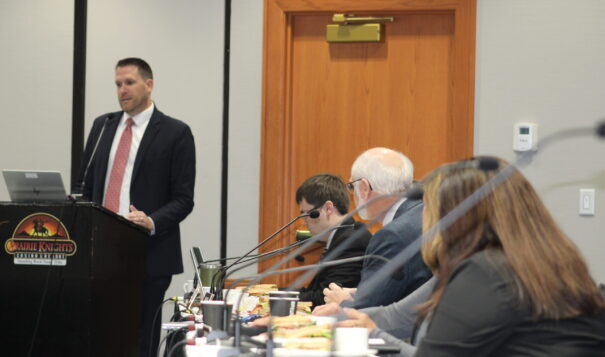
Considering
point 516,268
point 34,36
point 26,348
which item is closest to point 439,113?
point 34,36

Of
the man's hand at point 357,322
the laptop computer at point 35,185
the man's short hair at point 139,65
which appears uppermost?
the man's short hair at point 139,65

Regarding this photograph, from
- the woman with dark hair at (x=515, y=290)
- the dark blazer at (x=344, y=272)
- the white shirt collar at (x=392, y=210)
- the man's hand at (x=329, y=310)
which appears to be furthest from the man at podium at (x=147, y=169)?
the woman with dark hair at (x=515, y=290)

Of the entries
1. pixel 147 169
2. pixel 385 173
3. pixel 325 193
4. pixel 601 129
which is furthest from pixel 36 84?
pixel 601 129

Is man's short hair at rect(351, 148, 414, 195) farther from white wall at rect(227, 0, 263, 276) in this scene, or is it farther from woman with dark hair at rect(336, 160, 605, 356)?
white wall at rect(227, 0, 263, 276)

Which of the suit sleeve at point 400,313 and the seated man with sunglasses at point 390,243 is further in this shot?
the seated man with sunglasses at point 390,243

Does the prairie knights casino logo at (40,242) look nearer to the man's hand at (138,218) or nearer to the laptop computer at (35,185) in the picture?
the laptop computer at (35,185)

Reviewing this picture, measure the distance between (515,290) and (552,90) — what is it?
349 centimetres

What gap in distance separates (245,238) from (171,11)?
147 centimetres

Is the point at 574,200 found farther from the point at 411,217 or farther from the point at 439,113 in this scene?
the point at 411,217

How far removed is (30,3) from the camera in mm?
5516

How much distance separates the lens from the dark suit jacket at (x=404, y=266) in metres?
3.17

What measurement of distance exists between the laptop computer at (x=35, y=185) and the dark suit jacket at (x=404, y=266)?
3.98ft

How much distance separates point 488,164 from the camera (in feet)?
6.03

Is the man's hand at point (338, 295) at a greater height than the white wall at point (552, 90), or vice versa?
the white wall at point (552, 90)
